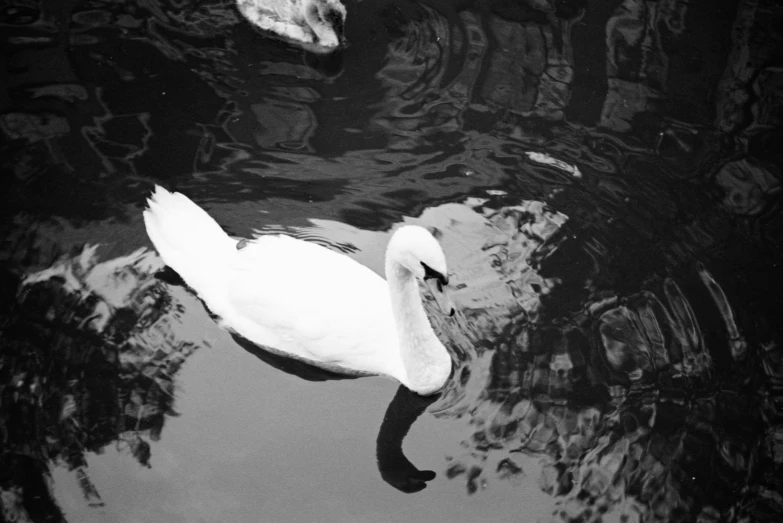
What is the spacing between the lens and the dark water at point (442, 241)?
156 inches

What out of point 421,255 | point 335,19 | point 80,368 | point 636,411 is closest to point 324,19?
point 335,19

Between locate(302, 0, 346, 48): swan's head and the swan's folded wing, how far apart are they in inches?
110

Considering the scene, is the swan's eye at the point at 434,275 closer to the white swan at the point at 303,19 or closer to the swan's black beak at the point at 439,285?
the swan's black beak at the point at 439,285

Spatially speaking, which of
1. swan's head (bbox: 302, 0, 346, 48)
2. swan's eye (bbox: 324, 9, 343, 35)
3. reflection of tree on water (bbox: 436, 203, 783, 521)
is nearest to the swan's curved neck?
reflection of tree on water (bbox: 436, 203, 783, 521)

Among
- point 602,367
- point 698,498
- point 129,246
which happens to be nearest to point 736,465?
point 698,498

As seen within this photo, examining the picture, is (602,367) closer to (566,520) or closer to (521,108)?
(566,520)

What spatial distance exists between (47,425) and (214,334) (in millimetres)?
1036

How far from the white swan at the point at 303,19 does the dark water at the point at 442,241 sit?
0.46 feet

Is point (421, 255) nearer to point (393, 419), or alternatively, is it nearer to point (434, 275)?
point (434, 275)

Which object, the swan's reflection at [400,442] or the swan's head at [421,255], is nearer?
the swan's head at [421,255]

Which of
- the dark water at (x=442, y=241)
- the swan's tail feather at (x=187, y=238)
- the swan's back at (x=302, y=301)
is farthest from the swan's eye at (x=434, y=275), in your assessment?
the swan's tail feather at (x=187, y=238)

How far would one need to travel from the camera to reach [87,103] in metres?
6.05

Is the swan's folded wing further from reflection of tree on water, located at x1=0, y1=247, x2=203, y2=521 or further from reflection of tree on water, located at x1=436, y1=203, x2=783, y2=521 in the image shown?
reflection of tree on water, located at x1=436, y1=203, x2=783, y2=521

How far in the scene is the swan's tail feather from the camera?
476cm
